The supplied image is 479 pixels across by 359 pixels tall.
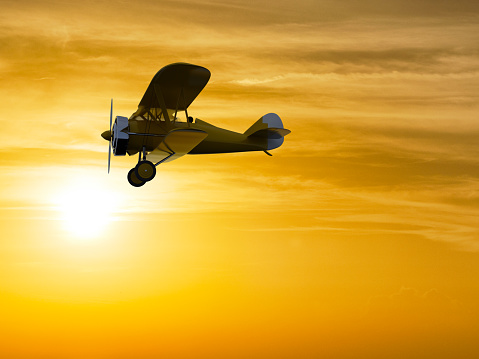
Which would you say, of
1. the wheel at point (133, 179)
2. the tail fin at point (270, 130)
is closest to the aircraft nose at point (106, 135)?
the wheel at point (133, 179)

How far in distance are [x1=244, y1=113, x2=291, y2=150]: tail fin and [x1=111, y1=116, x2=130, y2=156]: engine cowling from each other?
6.13 metres

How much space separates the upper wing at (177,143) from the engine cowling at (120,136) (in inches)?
49.3

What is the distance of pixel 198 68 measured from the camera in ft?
69.0

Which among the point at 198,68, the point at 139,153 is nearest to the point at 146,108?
the point at 139,153

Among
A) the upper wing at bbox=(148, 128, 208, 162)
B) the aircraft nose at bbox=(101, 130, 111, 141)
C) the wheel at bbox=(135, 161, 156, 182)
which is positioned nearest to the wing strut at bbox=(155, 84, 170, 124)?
the upper wing at bbox=(148, 128, 208, 162)

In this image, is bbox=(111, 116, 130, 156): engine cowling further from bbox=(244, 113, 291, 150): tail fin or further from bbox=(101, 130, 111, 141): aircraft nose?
bbox=(244, 113, 291, 150): tail fin

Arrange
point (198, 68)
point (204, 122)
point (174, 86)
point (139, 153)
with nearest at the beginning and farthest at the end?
point (198, 68)
point (174, 86)
point (139, 153)
point (204, 122)

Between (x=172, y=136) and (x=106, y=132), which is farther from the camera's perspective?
(x=106, y=132)

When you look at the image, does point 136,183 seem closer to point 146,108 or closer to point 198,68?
point 146,108

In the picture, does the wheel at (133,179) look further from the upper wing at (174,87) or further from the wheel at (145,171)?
the upper wing at (174,87)

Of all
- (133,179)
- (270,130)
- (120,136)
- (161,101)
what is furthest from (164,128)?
(270,130)

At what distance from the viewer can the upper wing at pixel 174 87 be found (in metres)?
21.3

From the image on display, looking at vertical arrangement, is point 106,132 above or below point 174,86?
below

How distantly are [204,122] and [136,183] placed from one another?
13.1ft
